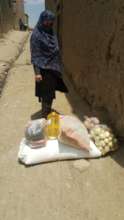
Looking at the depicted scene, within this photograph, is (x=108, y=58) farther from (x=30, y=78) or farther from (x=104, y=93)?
(x=30, y=78)

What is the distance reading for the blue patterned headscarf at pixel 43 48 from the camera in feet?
14.5

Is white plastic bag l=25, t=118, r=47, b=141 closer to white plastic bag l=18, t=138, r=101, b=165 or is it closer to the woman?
white plastic bag l=18, t=138, r=101, b=165

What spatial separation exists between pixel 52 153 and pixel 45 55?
1.40 meters

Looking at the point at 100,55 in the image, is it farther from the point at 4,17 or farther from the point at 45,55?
the point at 4,17

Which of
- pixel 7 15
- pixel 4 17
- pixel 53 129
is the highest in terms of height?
pixel 53 129

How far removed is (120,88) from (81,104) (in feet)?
5.69

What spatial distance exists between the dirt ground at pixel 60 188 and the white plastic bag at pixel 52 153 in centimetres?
6

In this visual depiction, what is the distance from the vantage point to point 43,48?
14.7 ft

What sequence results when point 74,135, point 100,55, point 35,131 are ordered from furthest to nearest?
point 100,55, point 35,131, point 74,135

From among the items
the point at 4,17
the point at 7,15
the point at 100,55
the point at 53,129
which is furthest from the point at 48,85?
the point at 7,15

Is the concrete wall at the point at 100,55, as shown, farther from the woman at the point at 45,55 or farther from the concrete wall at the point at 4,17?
the concrete wall at the point at 4,17

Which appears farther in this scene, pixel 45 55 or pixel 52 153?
pixel 45 55

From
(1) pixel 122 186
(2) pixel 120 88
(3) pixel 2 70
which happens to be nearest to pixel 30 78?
(3) pixel 2 70

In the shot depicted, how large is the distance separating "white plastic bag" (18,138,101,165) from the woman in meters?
1.14
